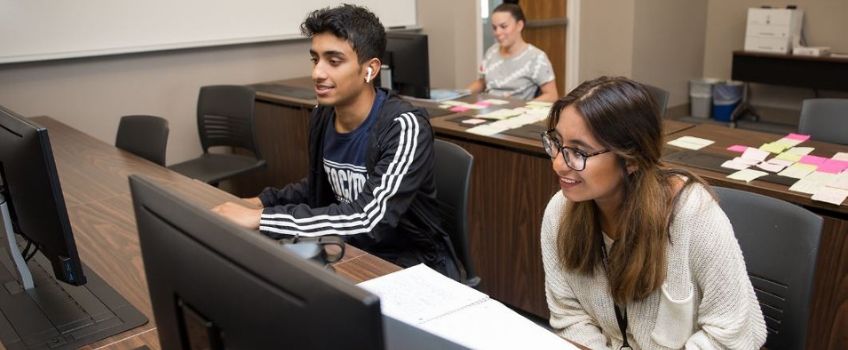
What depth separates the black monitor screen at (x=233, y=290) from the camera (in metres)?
0.51

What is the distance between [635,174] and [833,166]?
3.95 feet

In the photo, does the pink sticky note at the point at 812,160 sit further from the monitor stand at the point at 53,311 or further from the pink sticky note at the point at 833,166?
the monitor stand at the point at 53,311

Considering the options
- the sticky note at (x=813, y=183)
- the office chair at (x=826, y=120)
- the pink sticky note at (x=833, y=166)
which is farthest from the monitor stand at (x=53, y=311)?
the office chair at (x=826, y=120)

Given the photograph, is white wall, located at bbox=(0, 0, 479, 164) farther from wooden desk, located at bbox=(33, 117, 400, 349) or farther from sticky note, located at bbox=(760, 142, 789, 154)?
sticky note, located at bbox=(760, 142, 789, 154)

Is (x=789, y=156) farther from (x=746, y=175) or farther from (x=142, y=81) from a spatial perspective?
(x=142, y=81)

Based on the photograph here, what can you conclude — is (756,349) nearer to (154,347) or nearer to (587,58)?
(154,347)

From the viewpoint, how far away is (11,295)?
1455mm

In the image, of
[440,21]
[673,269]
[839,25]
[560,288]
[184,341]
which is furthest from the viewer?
[839,25]

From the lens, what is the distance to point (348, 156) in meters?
1.79

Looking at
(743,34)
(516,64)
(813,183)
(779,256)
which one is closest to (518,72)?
(516,64)

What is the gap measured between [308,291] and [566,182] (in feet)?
2.55

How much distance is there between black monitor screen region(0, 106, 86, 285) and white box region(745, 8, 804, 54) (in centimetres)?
556

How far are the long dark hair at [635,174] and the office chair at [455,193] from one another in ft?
1.84

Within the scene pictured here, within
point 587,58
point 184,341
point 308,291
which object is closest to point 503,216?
point 184,341
